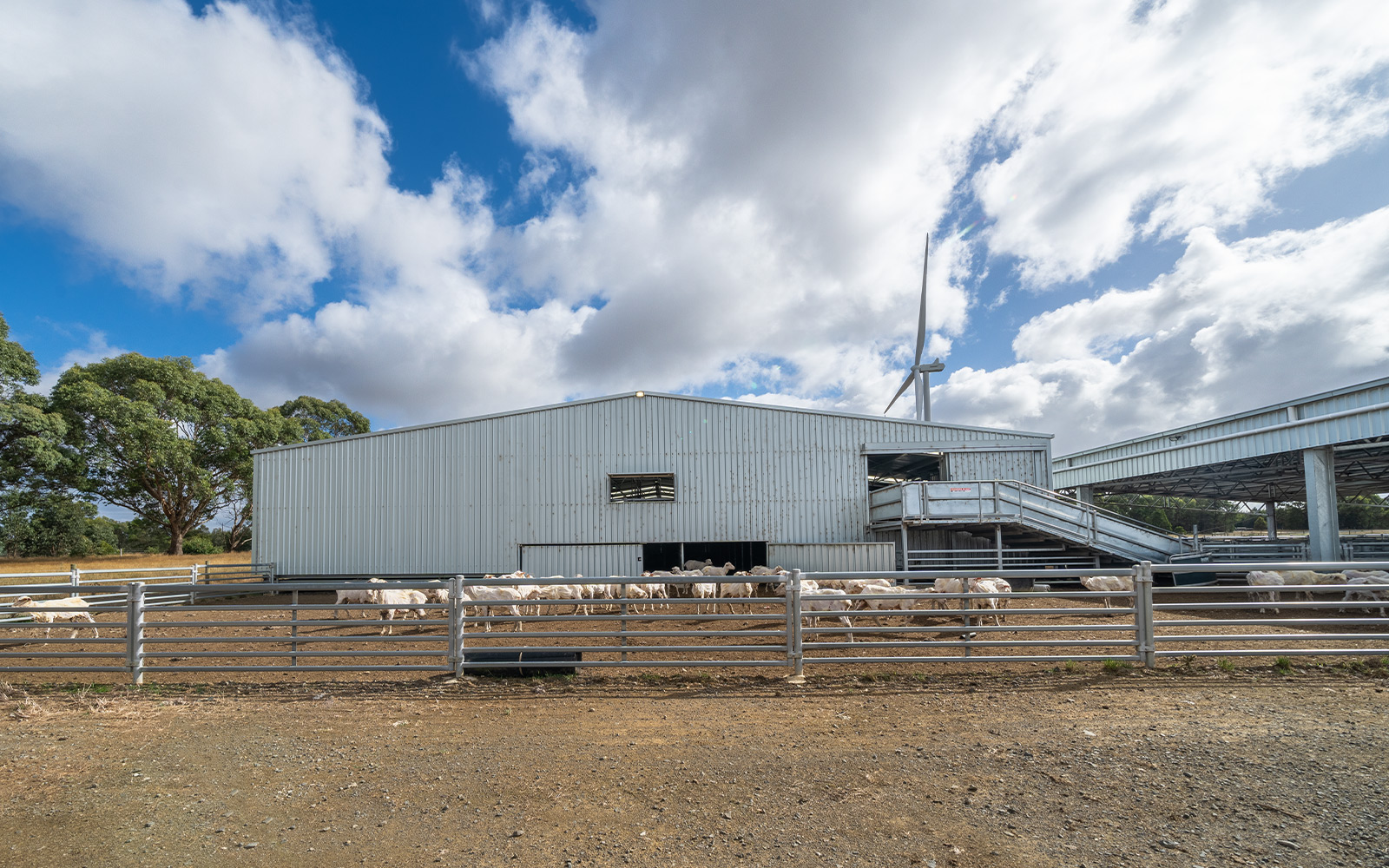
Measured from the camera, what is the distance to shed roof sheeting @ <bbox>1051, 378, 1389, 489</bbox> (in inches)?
639

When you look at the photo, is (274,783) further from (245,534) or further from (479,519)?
(245,534)

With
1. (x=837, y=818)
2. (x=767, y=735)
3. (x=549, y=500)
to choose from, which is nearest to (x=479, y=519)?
(x=549, y=500)

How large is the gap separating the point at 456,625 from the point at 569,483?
12060 mm

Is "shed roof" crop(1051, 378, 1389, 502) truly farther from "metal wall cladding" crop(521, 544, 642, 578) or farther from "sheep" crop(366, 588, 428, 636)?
"sheep" crop(366, 588, 428, 636)

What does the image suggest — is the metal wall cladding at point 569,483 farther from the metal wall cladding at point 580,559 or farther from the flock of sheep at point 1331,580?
the flock of sheep at point 1331,580

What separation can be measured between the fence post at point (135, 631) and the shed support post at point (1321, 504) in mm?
25117

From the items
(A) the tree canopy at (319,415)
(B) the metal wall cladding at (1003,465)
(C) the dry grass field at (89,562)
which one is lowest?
(C) the dry grass field at (89,562)

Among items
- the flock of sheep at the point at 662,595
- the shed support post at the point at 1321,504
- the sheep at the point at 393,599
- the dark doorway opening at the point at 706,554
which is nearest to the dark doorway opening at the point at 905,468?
the dark doorway opening at the point at 706,554

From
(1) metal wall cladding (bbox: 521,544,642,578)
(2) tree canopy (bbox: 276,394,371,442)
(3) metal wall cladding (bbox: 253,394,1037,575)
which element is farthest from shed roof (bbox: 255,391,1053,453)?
(2) tree canopy (bbox: 276,394,371,442)

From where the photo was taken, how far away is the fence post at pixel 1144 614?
7.89 meters

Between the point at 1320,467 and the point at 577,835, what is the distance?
23083 millimetres

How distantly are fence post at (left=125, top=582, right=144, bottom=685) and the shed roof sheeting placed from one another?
Answer: 22.2m

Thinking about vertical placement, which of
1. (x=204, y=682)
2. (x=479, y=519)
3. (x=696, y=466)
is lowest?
(x=204, y=682)

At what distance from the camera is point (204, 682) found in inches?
327
